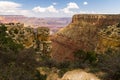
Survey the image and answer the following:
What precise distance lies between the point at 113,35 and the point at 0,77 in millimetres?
20717

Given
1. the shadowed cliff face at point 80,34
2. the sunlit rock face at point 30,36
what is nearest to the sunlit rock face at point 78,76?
the sunlit rock face at point 30,36

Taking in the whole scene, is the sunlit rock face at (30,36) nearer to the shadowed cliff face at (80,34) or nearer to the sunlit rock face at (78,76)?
the sunlit rock face at (78,76)

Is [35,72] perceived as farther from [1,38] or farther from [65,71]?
[1,38]

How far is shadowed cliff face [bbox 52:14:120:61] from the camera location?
60.3m

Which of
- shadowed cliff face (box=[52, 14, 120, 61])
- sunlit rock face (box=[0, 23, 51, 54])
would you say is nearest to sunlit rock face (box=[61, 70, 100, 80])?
sunlit rock face (box=[0, 23, 51, 54])

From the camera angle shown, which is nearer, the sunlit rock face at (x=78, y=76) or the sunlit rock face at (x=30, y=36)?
the sunlit rock face at (x=78, y=76)

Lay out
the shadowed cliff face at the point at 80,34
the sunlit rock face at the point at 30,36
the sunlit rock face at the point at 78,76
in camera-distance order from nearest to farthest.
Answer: the sunlit rock face at the point at 78,76
the sunlit rock face at the point at 30,36
the shadowed cliff face at the point at 80,34

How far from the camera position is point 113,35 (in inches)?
1266

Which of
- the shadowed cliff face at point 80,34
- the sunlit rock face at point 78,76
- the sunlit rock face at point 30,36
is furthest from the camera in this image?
the shadowed cliff face at point 80,34

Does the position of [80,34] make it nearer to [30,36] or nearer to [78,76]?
[30,36]

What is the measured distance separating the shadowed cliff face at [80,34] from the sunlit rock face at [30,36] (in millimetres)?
18988

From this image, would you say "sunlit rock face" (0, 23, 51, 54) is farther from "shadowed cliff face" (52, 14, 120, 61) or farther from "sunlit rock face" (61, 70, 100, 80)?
"shadowed cliff face" (52, 14, 120, 61)

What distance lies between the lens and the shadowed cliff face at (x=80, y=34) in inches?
2376

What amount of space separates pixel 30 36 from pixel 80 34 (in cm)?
3293
